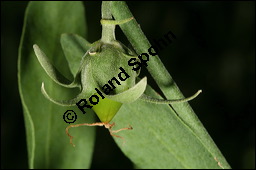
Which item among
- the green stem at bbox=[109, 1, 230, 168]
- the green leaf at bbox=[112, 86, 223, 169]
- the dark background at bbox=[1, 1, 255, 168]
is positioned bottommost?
the dark background at bbox=[1, 1, 255, 168]

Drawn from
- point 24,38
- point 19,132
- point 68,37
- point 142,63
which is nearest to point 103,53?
point 142,63

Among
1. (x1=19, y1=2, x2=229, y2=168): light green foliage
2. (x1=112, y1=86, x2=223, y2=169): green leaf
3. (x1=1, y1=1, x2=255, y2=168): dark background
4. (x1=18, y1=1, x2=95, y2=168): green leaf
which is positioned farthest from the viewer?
(x1=1, y1=1, x2=255, y2=168): dark background

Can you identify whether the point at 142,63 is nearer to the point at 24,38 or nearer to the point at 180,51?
the point at 24,38

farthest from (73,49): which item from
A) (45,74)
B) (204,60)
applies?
(204,60)

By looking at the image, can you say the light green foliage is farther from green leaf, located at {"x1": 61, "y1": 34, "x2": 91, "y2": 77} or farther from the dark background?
the dark background

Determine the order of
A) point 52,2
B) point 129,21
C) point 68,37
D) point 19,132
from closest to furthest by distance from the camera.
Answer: point 129,21
point 68,37
point 52,2
point 19,132

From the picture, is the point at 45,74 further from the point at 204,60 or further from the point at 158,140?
the point at 204,60

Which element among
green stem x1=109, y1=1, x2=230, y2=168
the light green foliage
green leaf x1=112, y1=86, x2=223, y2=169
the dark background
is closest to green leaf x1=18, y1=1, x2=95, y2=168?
the light green foliage
